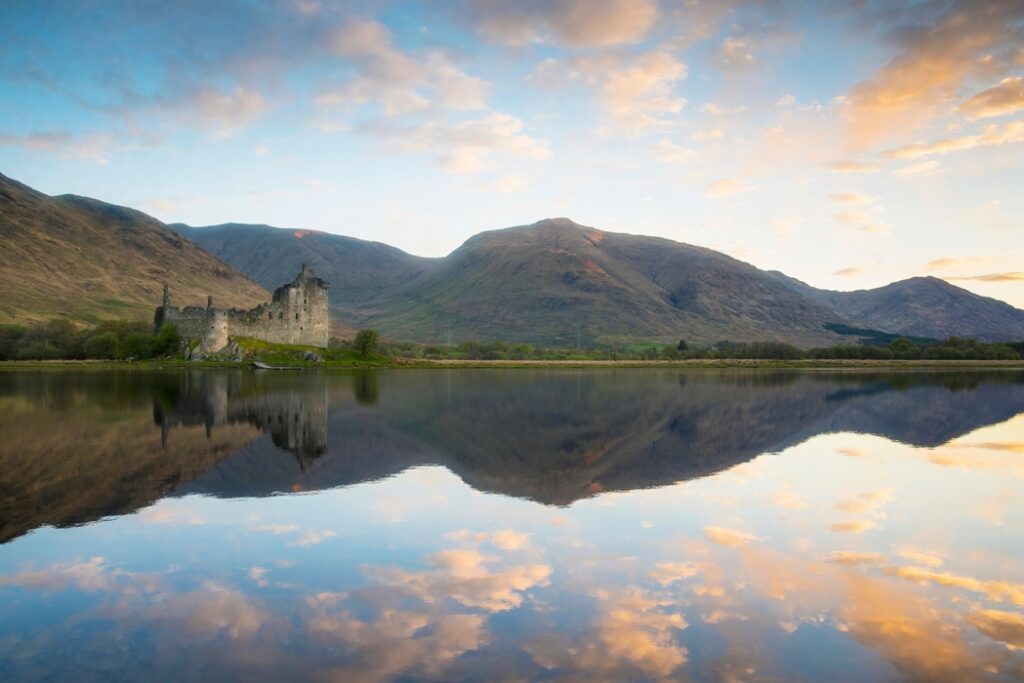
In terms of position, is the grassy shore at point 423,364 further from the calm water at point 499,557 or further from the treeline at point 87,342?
the calm water at point 499,557

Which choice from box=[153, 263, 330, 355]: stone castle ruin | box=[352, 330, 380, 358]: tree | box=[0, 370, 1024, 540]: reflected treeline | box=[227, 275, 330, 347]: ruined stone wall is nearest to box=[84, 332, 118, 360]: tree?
box=[153, 263, 330, 355]: stone castle ruin

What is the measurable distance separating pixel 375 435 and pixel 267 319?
65.7 meters

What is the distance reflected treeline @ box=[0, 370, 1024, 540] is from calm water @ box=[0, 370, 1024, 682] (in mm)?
188

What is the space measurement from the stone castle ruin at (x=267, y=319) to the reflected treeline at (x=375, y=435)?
32530 mm

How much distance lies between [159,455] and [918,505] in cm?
2028

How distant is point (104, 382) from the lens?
52.1 m

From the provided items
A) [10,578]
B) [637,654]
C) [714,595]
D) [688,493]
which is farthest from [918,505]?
[10,578]

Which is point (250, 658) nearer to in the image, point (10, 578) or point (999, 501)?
point (10, 578)

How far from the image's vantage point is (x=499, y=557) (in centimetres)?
1193

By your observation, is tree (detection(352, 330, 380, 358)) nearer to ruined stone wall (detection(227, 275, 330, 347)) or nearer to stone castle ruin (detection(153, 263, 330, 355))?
ruined stone wall (detection(227, 275, 330, 347))

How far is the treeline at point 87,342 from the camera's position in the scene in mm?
82375

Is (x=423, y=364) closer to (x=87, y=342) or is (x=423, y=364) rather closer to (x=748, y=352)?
(x=87, y=342)

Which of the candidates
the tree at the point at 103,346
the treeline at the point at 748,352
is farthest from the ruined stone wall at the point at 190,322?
the treeline at the point at 748,352

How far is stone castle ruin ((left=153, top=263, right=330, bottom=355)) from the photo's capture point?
8162 centimetres
